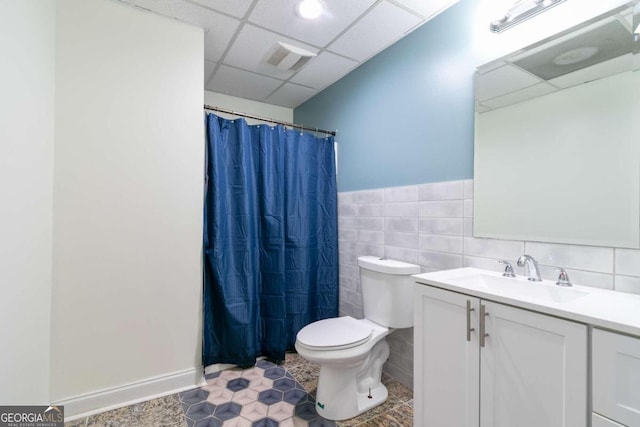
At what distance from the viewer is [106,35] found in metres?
1.61

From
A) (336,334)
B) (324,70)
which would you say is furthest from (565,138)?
(324,70)

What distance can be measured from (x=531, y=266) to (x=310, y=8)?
5.86 ft

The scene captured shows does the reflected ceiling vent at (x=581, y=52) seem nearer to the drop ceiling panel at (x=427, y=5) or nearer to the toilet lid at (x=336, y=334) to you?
the drop ceiling panel at (x=427, y=5)

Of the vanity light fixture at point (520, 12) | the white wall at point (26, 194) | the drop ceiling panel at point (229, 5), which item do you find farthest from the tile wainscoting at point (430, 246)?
the white wall at point (26, 194)

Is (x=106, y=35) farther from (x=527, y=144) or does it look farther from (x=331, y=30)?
(x=527, y=144)

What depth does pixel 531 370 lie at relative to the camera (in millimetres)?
902

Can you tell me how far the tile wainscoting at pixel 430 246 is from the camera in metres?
1.10

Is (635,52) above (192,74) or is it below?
below

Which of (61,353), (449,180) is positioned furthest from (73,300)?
(449,180)

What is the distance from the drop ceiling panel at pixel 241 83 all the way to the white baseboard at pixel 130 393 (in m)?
2.30

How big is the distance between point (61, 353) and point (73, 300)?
28 centimetres

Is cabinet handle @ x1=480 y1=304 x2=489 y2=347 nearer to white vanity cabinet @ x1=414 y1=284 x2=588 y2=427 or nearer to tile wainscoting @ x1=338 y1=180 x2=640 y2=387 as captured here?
white vanity cabinet @ x1=414 y1=284 x2=588 y2=427

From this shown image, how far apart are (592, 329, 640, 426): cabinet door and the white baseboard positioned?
77.5 inches

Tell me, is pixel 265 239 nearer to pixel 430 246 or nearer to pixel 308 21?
pixel 430 246
